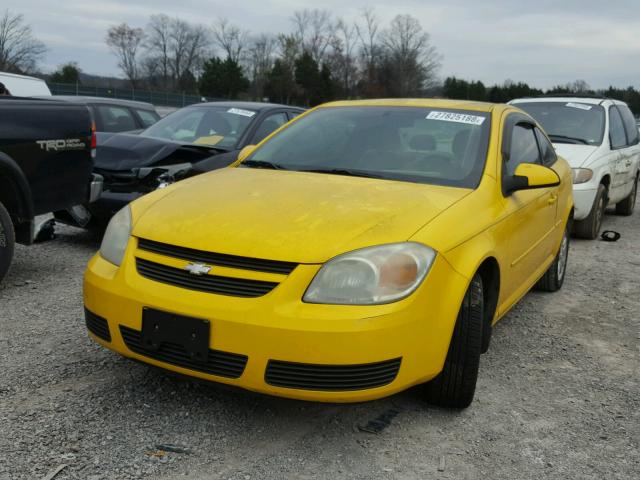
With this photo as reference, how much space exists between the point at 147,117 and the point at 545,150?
6845 mm

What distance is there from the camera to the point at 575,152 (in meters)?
7.72

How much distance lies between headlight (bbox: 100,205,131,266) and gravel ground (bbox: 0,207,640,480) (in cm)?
66

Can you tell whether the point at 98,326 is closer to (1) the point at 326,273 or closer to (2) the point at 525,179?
(1) the point at 326,273

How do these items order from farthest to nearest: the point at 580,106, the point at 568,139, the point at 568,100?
the point at 568,100 < the point at 580,106 < the point at 568,139

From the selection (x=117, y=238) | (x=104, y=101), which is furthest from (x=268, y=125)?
(x=117, y=238)

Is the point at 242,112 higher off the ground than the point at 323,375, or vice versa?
the point at 242,112

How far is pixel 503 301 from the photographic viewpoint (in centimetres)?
350

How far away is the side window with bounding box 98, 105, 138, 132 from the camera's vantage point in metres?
8.95

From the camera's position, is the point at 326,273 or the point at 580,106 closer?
the point at 326,273

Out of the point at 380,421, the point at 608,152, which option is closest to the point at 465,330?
the point at 380,421

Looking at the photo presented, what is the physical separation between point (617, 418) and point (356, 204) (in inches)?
65.0

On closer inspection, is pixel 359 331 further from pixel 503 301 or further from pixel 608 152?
pixel 608 152

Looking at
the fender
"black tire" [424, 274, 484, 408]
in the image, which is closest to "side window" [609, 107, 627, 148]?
"black tire" [424, 274, 484, 408]

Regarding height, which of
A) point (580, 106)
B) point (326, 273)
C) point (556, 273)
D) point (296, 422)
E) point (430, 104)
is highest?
point (580, 106)
